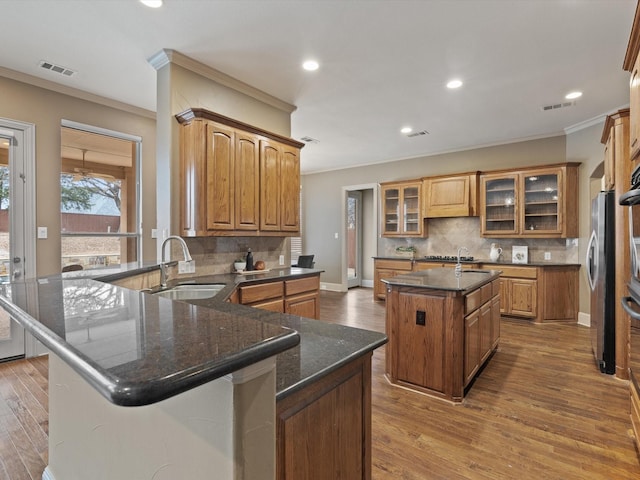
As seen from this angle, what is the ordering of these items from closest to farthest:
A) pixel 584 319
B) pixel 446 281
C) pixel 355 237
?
pixel 446 281, pixel 584 319, pixel 355 237

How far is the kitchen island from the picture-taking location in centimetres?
263

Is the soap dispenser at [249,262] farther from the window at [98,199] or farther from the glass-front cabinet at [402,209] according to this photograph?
the glass-front cabinet at [402,209]

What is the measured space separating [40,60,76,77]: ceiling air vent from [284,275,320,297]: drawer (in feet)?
9.54

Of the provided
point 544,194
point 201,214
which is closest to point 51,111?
point 201,214

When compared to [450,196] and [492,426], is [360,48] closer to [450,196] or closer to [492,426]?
[492,426]

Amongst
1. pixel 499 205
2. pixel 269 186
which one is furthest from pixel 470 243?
pixel 269 186

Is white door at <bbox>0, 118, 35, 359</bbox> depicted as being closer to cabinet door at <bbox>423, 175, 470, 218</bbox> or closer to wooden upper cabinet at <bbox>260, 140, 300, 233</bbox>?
wooden upper cabinet at <bbox>260, 140, 300, 233</bbox>

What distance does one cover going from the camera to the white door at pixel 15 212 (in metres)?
3.41

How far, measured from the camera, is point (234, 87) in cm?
358

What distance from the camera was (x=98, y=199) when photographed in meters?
4.10

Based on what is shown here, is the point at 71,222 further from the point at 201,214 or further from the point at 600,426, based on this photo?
the point at 600,426

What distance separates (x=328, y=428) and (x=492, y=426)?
179 centimetres

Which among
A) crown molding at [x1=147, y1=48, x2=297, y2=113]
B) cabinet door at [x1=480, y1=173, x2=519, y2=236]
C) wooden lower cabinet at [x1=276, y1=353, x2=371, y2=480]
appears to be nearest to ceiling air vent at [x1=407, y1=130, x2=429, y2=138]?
cabinet door at [x1=480, y1=173, x2=519, y2=236]

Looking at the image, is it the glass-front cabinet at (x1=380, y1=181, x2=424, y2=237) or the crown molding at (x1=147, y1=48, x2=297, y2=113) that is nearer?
the crown molding at (x1=147, y1=48, x2=297, y2=113)
